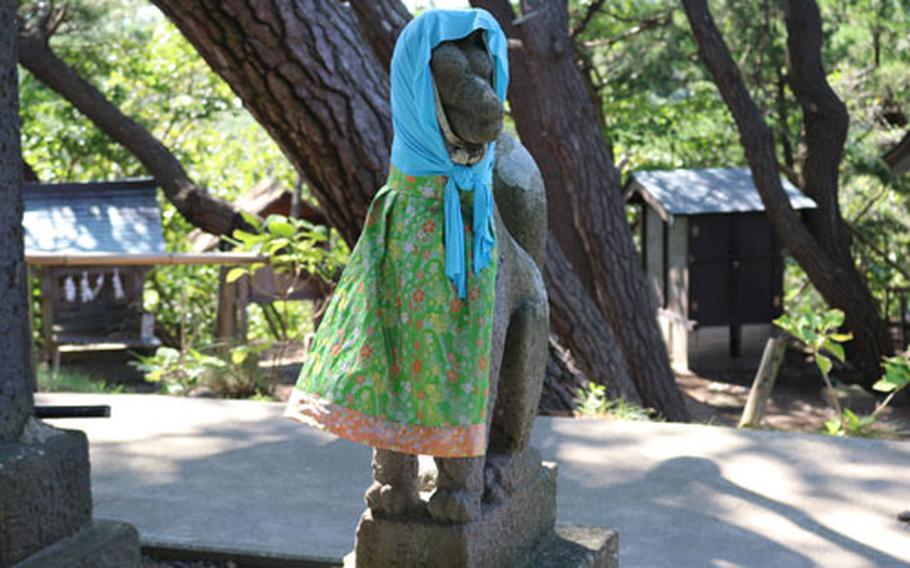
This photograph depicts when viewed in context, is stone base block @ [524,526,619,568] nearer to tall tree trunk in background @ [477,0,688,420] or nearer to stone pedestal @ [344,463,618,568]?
stone pedestal @ [344,463,618,568]

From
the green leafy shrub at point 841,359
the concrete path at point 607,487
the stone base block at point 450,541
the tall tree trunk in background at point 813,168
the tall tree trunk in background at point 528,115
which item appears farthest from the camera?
the tall tree trunk in background at point 813,168

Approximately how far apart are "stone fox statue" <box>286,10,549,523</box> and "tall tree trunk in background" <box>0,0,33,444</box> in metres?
0.66

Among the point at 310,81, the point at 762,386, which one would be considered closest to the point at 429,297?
the point at 310,81

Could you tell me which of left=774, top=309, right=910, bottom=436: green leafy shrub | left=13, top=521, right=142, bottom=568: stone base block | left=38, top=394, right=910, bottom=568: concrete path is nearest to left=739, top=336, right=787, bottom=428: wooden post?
left=774, top=309, right=910, bottom=436: green leafy shrub

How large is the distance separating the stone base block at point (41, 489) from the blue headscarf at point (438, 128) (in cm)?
98

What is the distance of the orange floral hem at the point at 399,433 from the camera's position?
2.70 m

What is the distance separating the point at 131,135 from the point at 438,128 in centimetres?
966

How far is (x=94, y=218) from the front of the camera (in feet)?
40.8

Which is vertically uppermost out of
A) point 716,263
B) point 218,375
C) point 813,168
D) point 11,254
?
point 813,168

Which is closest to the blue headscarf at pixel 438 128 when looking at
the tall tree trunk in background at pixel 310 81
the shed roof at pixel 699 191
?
the tall tree trunk in background at pixel 310 81

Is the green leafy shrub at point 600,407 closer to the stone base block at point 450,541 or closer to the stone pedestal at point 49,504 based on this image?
the stone base block at point 450,541

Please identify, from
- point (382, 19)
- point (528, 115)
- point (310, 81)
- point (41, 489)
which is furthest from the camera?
point (528, 115)

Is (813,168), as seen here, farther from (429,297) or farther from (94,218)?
(429,297)

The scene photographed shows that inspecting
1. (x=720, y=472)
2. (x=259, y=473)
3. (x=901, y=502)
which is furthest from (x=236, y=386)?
(x=901, y=502)
